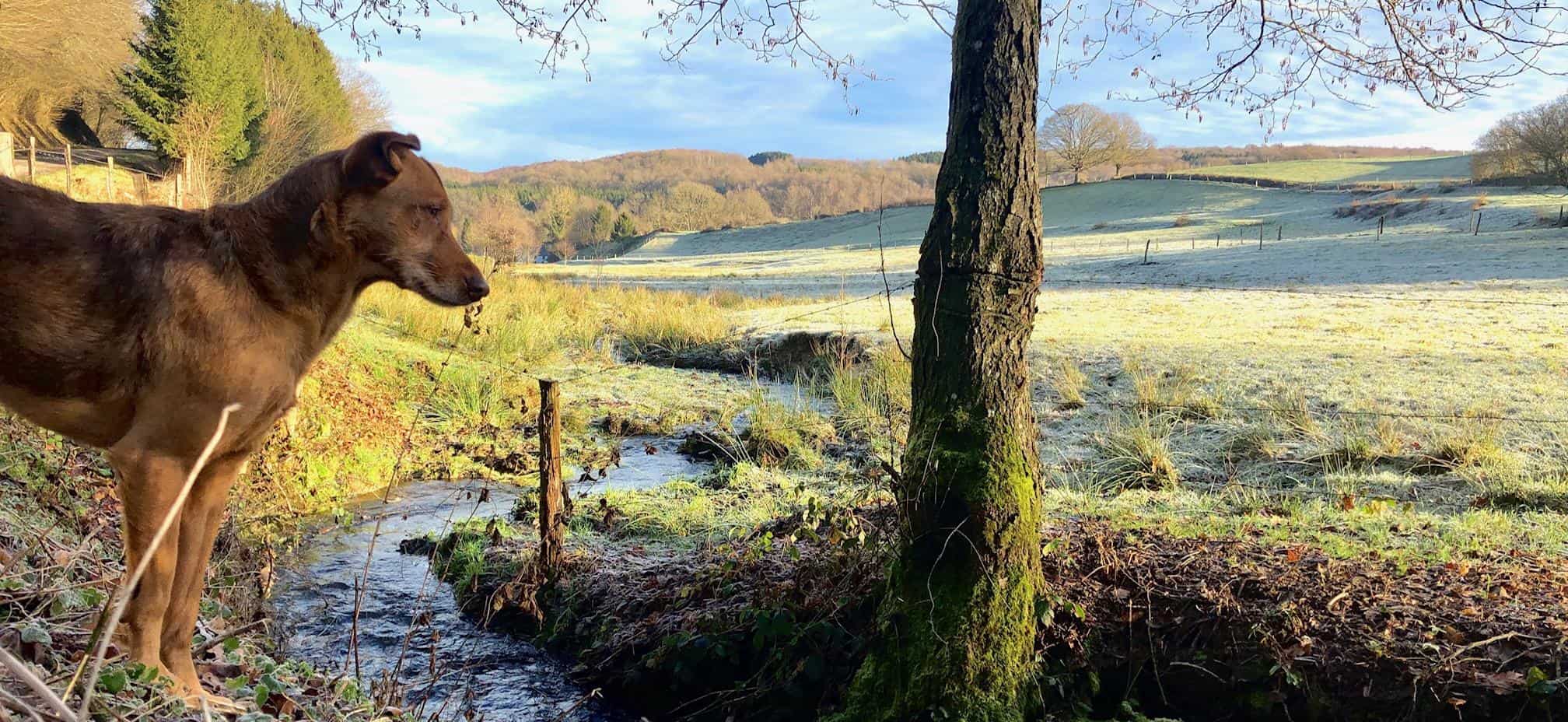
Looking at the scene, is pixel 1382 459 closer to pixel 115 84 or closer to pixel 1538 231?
pixel 1538 231

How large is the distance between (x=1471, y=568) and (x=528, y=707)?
17.6 feet

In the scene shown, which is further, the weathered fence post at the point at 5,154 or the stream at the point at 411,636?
the weathered fence post at the point at 5,154

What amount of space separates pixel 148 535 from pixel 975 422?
127 inches

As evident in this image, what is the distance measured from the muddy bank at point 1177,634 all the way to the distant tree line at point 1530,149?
150ft

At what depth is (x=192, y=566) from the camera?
3.03 metres

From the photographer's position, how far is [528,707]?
5164 millimetres

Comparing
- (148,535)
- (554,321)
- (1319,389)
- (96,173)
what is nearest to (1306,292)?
(1319,389)

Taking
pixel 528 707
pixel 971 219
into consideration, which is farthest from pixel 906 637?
pixel 528 707

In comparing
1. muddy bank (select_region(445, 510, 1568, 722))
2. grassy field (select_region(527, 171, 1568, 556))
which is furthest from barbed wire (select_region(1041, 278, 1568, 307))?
muddy bank (select_region(445, 510, 1568, 722))

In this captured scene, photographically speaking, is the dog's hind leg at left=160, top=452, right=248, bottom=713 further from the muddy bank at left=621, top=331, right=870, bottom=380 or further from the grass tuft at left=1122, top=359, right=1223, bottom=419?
the muddy bank at left=621, top=331, right=870, bottom=380

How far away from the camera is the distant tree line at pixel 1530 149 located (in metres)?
38.5

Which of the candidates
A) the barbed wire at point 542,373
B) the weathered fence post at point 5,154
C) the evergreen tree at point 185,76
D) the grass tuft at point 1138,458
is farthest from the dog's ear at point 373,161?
the evergreen tree at point 185,76

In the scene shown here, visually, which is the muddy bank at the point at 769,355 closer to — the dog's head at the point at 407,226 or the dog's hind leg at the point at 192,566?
the dog's head at the point at 407,226

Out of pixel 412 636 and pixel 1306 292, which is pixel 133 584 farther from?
pixel 1306 292
